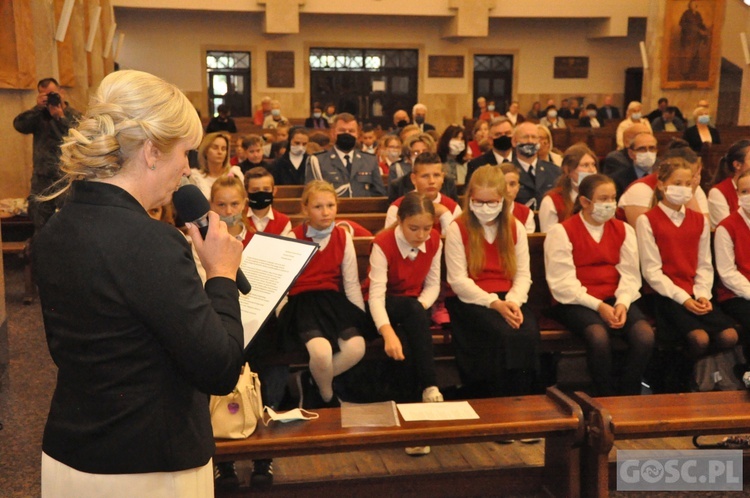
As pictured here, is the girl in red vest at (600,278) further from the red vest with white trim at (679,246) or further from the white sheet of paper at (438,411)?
the white sheet of paper at (438,411)

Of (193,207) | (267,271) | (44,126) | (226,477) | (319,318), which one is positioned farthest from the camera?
(44,126)

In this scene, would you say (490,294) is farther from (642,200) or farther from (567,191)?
(642,200)

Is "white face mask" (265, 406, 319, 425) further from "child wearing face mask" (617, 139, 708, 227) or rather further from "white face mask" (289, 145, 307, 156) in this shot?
"white face mask" (289, 145, 307, 156)

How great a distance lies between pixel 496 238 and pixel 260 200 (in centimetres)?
142

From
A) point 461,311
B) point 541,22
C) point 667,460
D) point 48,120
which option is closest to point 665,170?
point 461,311

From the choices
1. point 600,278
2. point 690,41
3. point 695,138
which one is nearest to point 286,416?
point 600,278

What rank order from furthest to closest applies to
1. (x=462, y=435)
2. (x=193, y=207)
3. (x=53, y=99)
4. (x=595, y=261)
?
(x=53, y=99), (x=595, y=261), (x=462, y=435), (x=193, y=207)

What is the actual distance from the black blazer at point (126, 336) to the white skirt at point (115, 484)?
0.7 inches

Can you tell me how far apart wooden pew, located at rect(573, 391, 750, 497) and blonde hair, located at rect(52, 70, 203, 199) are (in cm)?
222

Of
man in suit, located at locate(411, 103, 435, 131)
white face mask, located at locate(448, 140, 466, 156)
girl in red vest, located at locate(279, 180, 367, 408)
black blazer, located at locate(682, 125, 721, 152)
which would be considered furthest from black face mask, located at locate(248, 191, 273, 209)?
man in suit, located at locate(411, 103, 435, 131)

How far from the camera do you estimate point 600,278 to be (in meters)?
4.59

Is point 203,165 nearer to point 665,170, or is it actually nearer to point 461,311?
point 461,311

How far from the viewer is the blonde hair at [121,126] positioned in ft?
5.14

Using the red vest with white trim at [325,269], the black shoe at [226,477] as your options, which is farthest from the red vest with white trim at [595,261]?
the black shoe at [226,477]
